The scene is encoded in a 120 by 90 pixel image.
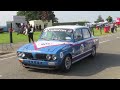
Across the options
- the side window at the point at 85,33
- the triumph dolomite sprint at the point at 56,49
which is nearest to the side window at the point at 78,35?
the triumph dolomite sprint at the point at 56,49

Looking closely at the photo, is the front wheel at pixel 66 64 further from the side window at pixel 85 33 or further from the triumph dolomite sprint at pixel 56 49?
the side window at pixel 85 33

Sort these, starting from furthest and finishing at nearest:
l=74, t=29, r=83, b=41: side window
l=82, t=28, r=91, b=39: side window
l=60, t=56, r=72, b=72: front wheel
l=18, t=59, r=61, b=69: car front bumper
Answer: l=82, t=28, r=91, b=39: side window → l=74, t=29, r=83, b=41: side window → l=60, t=56, r=72, b=72: front wheel → l=18, t=59, r=61, b=69: car front bumper

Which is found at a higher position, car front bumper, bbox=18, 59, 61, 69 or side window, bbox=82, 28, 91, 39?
side window, bbox=82, 28, 91, 39

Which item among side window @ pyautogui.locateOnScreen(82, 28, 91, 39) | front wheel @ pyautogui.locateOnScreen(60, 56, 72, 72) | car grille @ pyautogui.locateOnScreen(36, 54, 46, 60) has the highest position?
side window @ pyautogui.locateOnScreen(82, 28, 91, 39)

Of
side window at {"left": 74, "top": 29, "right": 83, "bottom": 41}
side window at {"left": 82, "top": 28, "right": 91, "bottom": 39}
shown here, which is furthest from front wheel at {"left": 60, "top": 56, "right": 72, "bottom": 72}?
side window at {"left": 82, "top": 28, "right": 91, "bottom": 39}

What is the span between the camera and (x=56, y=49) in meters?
8.05

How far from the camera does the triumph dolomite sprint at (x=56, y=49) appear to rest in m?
7.98

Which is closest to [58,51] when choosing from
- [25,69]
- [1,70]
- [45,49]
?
[45,49]

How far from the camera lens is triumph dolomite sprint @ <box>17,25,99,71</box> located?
7.98m

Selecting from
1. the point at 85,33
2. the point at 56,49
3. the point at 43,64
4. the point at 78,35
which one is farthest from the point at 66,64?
the point at 85,33

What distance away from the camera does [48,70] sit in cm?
863

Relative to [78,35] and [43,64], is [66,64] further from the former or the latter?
[78,35]

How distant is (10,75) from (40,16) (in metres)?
81.7

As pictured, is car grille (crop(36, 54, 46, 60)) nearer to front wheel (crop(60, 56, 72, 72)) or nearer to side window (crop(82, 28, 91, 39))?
front wheel (crop(60, 56, 72, 72))
